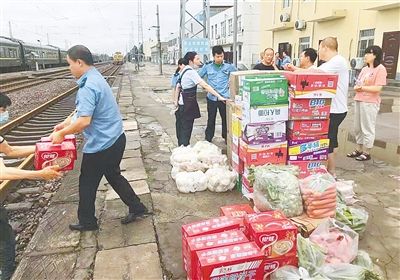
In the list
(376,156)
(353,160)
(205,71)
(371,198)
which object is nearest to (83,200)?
(371,198)

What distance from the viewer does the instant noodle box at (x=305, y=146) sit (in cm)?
390

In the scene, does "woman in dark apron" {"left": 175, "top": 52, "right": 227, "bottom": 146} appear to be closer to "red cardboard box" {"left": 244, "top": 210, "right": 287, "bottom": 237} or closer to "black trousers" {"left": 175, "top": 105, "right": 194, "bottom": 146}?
"black trousers" {"left": 175, "top": 105, "right": 194, "bottom": 146}

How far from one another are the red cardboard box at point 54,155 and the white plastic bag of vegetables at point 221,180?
1.88m

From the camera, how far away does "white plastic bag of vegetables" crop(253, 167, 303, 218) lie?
10.2 ft

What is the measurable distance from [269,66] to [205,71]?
1114mm

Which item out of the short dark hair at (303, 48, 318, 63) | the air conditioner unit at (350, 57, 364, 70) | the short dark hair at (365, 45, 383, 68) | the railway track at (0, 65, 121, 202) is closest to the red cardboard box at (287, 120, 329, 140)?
the short dark hair at (303, 48, 318, 63)

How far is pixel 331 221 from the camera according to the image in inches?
112

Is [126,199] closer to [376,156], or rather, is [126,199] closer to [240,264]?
[240,264]

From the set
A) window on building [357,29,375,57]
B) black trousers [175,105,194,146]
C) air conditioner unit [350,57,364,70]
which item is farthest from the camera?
window on building [357,29,375,57]

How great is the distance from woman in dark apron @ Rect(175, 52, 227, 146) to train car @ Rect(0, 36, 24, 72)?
2314 centimetres

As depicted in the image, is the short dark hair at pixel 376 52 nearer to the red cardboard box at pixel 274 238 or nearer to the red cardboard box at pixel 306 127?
the red cardboard box at pixel 306 127

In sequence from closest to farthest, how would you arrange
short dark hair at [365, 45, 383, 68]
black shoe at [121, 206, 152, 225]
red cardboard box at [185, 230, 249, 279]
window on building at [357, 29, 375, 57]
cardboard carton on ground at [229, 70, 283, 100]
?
red cardboard box at [185, 230, 249, 279] < black shoe at [121, 206, 152, 225] < cardboard carton on ground at [229, 70, 283, 100] < short dark hair at [365, 45, 383, 68] < window on building at [357, 29, 375, 57]

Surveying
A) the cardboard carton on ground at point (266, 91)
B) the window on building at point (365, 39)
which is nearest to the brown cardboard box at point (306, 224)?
the cardboard carton on ground at point (266, 91)

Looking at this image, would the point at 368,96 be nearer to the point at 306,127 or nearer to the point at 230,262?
the point at 306,127
